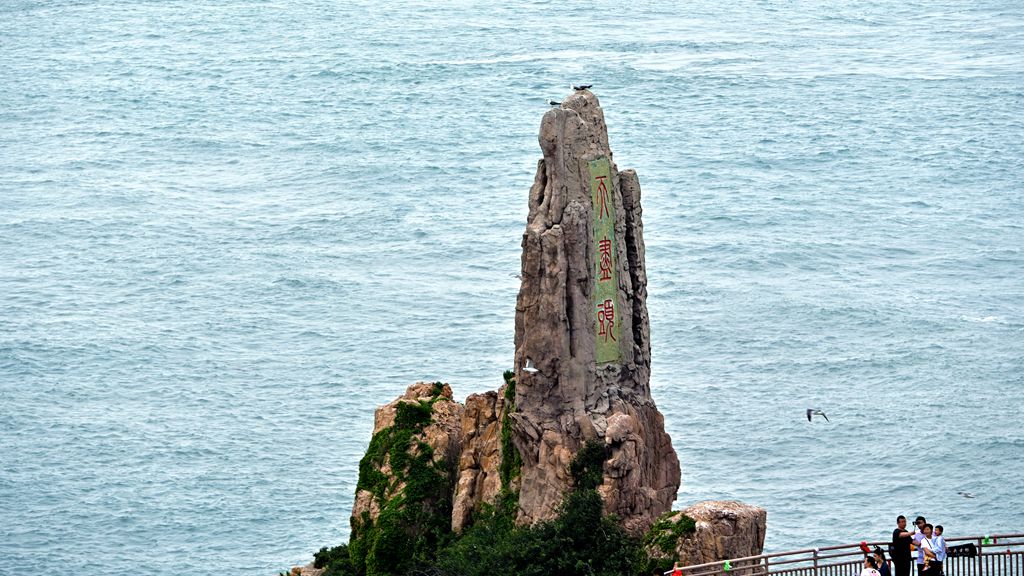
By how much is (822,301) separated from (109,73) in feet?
271

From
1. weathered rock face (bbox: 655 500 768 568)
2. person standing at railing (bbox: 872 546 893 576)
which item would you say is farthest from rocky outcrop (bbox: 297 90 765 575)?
person standing at railing (bbox: 872 546 893 576)

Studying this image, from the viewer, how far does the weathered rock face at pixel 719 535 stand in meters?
49.7

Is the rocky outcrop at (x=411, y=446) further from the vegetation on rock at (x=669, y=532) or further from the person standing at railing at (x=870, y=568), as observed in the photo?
the person standing at railing at (x=870, y=568)

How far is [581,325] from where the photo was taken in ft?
171

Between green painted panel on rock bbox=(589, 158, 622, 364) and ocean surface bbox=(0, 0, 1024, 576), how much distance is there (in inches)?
1413

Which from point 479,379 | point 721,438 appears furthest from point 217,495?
point 721,438

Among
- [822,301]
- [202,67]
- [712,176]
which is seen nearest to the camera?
[822,301]

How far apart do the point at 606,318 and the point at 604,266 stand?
1.35 metres

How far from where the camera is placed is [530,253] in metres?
51.9

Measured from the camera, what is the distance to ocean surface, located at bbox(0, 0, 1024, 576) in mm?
95688

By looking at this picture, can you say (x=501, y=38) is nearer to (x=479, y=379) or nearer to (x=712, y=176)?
(x=712, y=176)

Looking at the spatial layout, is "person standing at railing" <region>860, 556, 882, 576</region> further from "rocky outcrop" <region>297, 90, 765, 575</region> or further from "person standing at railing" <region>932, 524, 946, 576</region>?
"rocky outcrop" <region>297, 90, 765, 575</region>

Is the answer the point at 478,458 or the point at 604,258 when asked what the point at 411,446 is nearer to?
the point at 478,458

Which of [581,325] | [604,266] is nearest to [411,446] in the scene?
[581,325]
